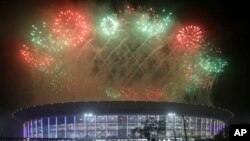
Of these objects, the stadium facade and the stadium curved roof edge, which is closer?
the stadium curved roof edge

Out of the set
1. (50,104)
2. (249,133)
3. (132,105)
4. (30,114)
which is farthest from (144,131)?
(249,133)

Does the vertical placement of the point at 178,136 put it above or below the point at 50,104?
below

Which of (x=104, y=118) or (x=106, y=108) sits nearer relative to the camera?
(x=106, y=108)

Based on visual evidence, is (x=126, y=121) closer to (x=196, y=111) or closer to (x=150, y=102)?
(x=150, y=102)

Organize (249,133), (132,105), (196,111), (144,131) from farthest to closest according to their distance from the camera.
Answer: (196,111) → (132,105) → (144,131) → (249,133)

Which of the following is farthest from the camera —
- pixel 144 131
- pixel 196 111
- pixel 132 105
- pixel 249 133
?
pixel 196 111

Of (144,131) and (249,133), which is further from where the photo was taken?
(144,131)

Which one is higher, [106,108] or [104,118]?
[106,108]

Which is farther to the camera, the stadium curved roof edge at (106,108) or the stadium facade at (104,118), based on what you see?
the stadium facade at (104,118)
